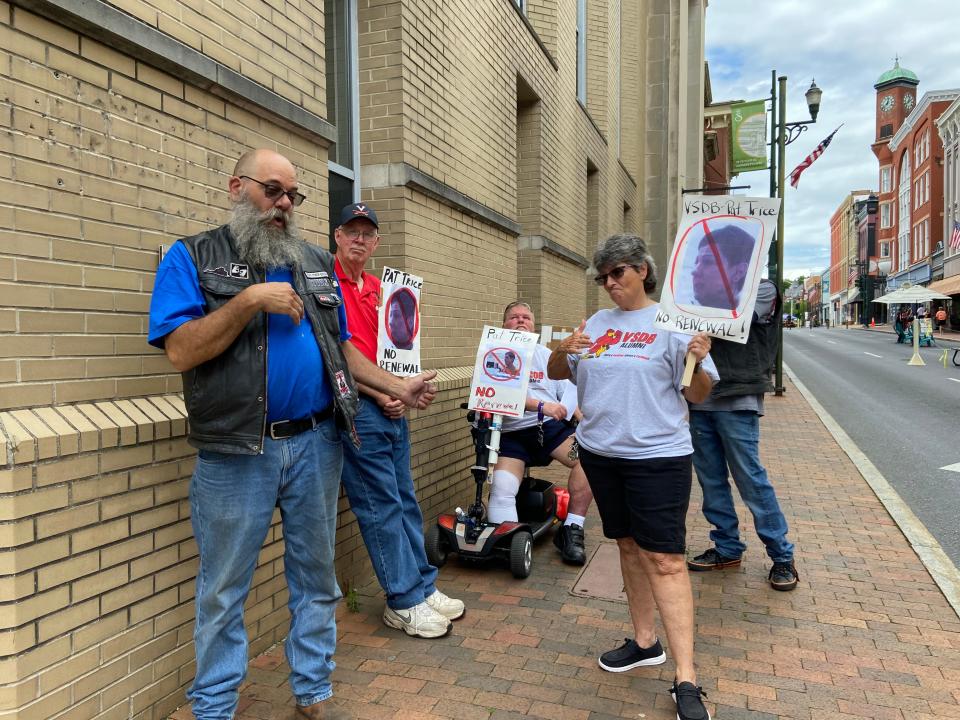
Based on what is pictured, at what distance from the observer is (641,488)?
3.07m

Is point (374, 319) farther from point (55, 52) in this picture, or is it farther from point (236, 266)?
point (55, 52)


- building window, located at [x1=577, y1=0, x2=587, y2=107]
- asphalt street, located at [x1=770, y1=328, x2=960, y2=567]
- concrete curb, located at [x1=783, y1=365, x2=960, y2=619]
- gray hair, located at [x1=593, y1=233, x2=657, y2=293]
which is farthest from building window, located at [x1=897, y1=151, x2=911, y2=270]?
gray hair, located at [x1=593, y1=233, x2=657, y2=293]

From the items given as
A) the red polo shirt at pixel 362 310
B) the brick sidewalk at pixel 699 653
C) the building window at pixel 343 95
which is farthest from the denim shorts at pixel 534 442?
the building window at pixel 343 95

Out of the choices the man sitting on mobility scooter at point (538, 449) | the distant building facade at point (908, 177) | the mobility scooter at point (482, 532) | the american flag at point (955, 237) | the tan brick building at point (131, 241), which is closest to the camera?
the tan brick building at point (131, 241)

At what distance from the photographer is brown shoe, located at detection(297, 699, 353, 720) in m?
2.84

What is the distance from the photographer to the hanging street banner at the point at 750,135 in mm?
19797

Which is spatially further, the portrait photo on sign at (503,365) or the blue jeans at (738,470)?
the portrait photo on sign at (503,365)

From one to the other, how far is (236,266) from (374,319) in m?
1.39

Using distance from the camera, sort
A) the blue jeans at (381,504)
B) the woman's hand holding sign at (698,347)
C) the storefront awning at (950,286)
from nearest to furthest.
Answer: the woman's hand holding sign at (698,347) → the blue jeans at (381,504) → the storefront awning at (950,286)

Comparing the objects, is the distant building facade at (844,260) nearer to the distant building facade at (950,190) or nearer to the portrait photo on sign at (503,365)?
the distant building facade at (950,190)

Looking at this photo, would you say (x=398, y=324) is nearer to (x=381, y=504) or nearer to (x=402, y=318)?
(x=402, y=318)

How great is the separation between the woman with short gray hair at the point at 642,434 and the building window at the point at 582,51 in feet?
31.6

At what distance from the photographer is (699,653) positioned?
3568 mm

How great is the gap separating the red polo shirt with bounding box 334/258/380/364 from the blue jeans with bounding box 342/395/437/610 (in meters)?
0.33
